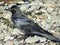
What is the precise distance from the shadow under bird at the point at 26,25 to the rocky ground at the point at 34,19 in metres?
0.05

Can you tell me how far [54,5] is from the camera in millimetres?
3979

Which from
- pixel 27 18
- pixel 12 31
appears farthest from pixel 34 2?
pixel 12 31

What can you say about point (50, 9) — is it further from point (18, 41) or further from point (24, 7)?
point (18, 41)

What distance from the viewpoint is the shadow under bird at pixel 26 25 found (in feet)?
10.1

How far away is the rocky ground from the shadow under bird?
2.1 inches

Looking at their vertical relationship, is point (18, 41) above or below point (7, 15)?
below

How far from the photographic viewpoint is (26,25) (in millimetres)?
3297

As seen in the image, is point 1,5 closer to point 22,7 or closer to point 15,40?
point 22,7

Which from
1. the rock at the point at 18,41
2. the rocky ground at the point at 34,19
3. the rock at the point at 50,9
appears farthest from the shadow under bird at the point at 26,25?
the rock at the point at 50,9

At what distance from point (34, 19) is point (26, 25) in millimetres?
317

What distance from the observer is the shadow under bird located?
309cm

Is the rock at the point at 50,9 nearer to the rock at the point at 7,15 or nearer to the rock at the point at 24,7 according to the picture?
the rock at the point at 24,7

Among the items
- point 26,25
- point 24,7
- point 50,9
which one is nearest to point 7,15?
point 24,7

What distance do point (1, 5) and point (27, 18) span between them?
712 mm
